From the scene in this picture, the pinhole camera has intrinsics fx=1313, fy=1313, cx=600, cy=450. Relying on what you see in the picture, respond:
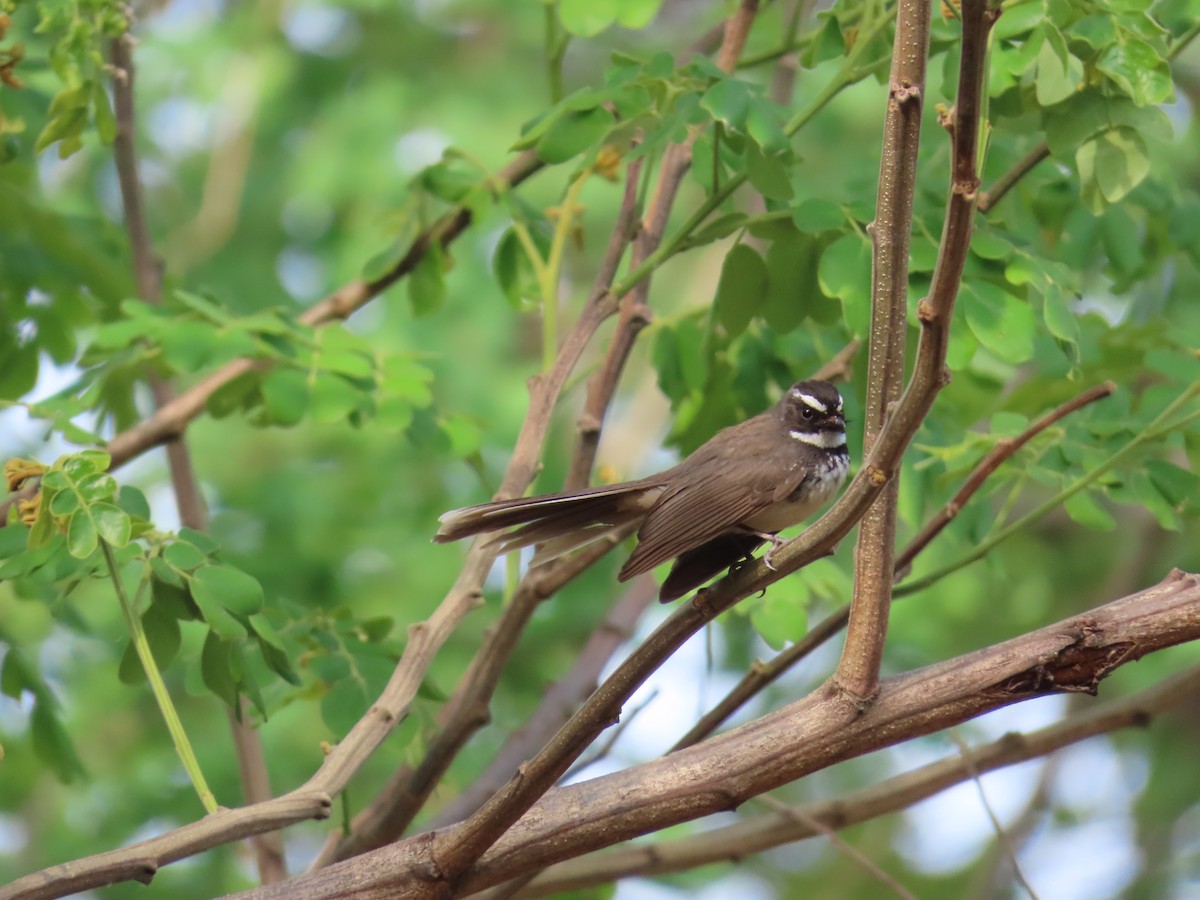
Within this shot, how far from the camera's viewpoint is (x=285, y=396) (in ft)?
12.9

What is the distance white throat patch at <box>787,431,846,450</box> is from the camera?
3.86 meters

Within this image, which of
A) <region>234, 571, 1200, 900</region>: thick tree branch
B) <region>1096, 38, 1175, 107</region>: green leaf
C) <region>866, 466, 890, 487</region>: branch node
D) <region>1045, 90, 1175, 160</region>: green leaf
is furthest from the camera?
→ <region>1045, 90, 1175, 160</region>: green leaf

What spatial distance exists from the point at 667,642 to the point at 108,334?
6.97 ft

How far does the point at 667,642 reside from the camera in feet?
8.47

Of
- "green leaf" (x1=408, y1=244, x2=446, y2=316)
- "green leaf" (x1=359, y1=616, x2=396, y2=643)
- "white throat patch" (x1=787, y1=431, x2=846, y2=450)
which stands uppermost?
"green leaf" (x1=408, y1=244, x2=446, y2=316)

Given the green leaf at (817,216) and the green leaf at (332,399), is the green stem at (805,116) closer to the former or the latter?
the green leaf at (817,216)

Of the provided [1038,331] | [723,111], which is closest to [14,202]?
[723,111]

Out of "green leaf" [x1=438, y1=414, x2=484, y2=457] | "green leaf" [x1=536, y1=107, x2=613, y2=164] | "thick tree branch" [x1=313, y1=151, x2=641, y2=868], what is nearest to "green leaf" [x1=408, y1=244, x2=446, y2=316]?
"green leaf" [x1=438, y1=414, x2=484, y2=457]

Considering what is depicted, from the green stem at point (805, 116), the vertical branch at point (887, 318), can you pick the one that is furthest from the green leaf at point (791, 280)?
the vertical branch at point (887, 318)

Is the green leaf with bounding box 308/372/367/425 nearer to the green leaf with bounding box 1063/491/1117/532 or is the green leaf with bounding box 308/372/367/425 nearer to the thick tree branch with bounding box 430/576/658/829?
the thick tree branch with bounding box 430/576/658/829

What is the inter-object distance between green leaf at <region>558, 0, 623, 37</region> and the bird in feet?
4.05

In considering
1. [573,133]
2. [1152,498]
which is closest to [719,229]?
[573,133]

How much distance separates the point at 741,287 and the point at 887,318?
1273 millimetres

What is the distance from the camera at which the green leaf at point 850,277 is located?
3350 mm
